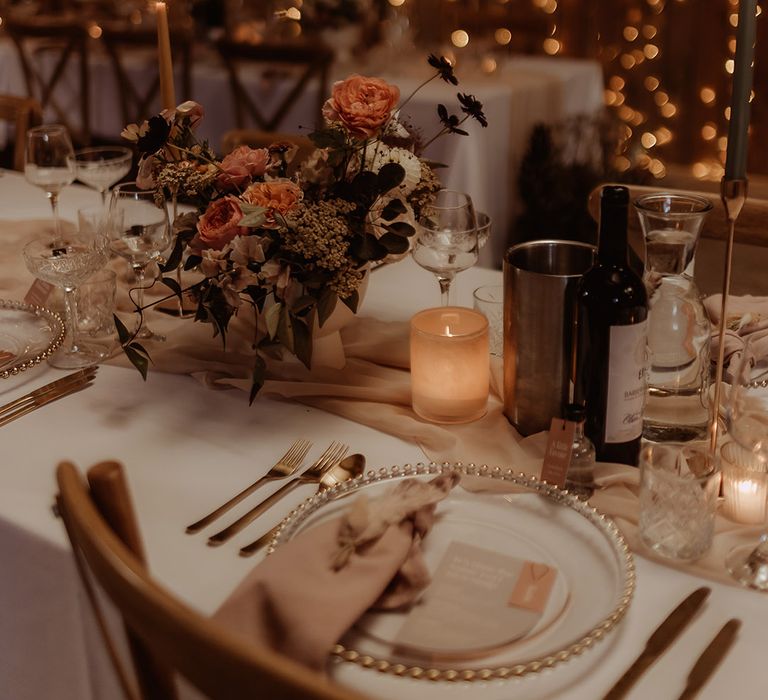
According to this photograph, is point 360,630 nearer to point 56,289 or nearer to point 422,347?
point 422,347

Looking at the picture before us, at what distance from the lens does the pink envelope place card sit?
2.34 feet

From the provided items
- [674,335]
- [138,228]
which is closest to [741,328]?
[674,335]

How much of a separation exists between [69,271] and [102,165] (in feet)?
2.10

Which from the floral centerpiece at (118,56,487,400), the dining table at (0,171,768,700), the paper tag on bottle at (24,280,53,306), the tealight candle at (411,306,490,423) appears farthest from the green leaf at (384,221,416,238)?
the paper tag on bottle at (24,280,53,306)

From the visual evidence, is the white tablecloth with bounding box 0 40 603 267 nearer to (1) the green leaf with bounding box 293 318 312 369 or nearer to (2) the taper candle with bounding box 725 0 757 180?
(1) the green leaf with bounding box 293 318 312 369

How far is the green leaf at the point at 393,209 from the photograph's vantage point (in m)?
1.07

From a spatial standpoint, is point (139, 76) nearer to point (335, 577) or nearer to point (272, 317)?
point (272, 317)

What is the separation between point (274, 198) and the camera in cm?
102

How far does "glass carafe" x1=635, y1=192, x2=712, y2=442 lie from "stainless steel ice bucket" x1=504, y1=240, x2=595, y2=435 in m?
0.08

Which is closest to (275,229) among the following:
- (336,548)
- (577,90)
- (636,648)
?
(336,548)

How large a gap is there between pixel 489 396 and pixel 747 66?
490 mm

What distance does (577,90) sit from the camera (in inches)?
145

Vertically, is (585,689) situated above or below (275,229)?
below

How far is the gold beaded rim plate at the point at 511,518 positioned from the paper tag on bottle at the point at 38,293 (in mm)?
713
